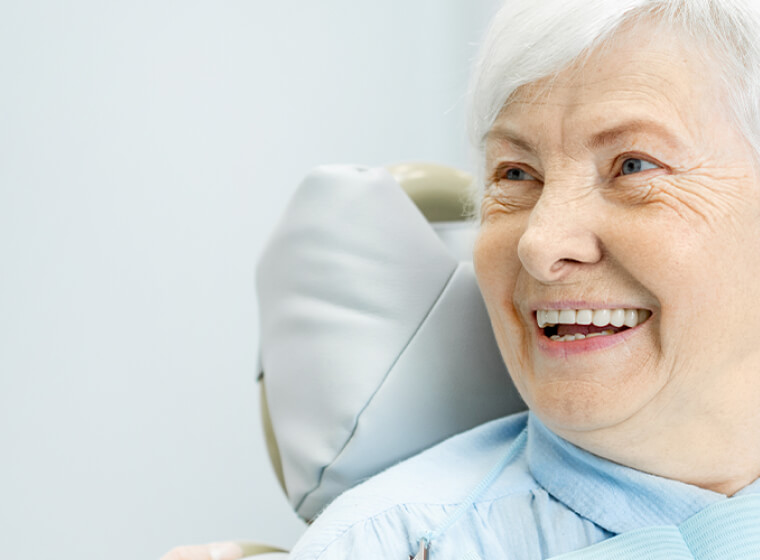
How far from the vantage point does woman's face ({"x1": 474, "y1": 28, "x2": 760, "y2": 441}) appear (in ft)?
2.83

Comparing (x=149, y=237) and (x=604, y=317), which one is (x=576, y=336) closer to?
(x=604, y=317)

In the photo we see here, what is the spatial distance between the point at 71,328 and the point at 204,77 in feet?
1.92

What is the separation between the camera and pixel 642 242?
33.8 inches

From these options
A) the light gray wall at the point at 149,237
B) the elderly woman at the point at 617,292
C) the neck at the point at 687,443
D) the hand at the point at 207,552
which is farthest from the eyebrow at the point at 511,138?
the light gray wall at the point at 149,237

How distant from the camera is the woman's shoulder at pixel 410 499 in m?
0.93

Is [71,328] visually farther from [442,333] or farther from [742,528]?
[742,528]

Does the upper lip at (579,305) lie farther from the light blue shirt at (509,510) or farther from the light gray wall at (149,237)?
the light gray wall at (149,237)

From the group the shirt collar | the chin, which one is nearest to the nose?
the chin

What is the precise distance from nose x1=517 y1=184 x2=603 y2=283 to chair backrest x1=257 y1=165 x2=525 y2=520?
28 cm

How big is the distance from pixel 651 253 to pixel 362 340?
1.31ft

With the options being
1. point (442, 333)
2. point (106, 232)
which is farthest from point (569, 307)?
point (106, 232)

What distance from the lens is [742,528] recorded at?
35.4 inches

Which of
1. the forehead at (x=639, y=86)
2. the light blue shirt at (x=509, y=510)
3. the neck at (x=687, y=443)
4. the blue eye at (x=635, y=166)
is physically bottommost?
the light blue shirt at (x=509, y=510)

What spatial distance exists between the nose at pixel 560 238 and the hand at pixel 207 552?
510mm
